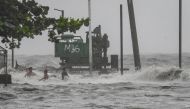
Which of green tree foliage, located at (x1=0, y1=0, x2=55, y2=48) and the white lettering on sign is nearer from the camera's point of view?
green tree foliage, located at (x1=0, y1=0, x2=55, y2=48)

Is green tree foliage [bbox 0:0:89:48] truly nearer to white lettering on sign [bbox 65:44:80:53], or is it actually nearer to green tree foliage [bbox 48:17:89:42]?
green tree foliage [bbox 48:17:89:42]

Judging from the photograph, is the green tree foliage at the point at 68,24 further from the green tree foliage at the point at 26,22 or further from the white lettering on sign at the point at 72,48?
the white lettering on sign at the point at 72,48

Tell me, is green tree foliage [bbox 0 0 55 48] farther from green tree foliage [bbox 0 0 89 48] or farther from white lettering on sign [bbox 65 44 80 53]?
white lettering on sign [bbox 65 44 80 53]

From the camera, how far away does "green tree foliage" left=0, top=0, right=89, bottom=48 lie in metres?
16.7

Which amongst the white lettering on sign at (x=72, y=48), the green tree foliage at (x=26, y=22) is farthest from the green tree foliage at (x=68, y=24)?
the white lettering on sign at (x=72, y=48)

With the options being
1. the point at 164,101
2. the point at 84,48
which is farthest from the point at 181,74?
the point at 164,101

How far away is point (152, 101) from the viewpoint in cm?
1955

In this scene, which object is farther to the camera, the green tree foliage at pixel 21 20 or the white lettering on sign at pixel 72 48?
the white lettering on sign at pixel 72 48

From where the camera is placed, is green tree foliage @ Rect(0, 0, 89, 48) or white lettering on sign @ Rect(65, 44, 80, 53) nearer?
green tree foliage @ Rect(0, 0, 89, 48)

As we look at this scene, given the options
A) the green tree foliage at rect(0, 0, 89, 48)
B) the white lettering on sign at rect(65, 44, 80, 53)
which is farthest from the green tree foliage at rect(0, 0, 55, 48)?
the white lettering on sign at rect(65, 44, 80, 53)

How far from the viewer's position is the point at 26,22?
691 inches

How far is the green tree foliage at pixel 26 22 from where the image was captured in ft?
54.8

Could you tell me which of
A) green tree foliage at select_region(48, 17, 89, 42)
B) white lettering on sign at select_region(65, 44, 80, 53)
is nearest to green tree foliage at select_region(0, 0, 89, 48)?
green tree foliage at select_region(48, 17, 89, 42)

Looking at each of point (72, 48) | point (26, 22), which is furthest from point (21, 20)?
point (72, 48)
